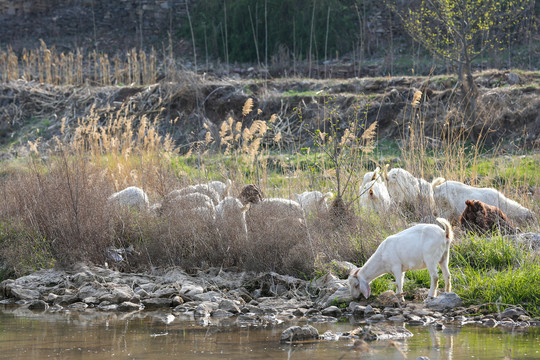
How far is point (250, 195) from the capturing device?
9.88 meters

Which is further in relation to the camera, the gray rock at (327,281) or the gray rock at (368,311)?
the gray rock at (327,281)

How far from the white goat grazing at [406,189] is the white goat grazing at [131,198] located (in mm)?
3517

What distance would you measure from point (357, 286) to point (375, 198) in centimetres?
269

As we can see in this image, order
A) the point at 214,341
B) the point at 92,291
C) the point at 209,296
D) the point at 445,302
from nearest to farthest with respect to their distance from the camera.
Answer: the point at 214,341, the point at 445,302, the point at 209,296, the point at 92,291

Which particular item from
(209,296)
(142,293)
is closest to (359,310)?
(209,296)

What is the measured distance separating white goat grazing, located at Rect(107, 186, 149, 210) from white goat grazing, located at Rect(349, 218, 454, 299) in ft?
13.1

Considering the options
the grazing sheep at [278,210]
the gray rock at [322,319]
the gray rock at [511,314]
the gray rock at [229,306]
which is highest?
the grazing sheep at [278,210]

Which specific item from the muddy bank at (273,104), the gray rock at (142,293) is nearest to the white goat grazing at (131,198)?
the gray rock at (142,293)

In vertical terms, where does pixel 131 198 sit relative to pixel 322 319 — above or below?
above

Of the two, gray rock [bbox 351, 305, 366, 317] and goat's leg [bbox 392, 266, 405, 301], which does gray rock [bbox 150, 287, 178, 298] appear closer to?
gray rock [bbox 351, 305, 366, 317]

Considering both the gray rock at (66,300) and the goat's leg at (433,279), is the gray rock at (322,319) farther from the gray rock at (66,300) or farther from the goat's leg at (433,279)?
the gray rock at (66,300)

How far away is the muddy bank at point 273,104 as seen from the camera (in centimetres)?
1655

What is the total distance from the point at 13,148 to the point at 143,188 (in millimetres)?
10381

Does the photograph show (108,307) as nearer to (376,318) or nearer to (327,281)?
(327,281)
